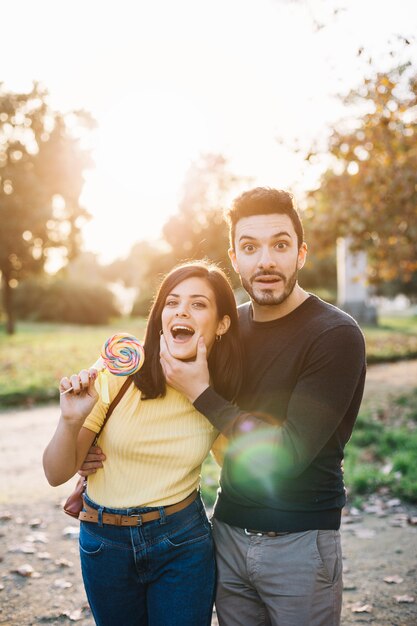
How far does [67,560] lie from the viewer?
203 inches

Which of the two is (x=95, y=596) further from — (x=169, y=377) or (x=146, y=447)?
(x=169, y=377)

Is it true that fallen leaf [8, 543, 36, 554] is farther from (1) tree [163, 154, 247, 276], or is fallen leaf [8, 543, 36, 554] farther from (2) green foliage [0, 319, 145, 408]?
(1) tree [163, 154, 247, 276]

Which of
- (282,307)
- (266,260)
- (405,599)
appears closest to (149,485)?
(282,307)

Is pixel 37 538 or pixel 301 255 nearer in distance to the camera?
pixel 301 255

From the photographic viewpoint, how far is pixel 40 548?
5.44 meters

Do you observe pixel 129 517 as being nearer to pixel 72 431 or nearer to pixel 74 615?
pixel 72 431

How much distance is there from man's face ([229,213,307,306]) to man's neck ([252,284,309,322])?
35 mm

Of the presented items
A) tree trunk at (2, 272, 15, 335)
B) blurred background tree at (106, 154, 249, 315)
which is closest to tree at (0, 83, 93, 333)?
tree trunk at (2, 272, 15, 335)

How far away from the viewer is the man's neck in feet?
9.07

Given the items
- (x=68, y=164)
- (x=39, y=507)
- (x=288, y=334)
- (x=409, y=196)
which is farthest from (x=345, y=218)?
(x=68, y=164)

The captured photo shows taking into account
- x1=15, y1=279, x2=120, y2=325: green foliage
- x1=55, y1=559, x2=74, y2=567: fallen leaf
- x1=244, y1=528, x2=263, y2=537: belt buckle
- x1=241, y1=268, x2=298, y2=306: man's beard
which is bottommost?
x1=15, y1=279, x2=120, y2=325: green foliage

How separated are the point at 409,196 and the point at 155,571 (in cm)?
751

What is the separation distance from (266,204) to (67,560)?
3.80m

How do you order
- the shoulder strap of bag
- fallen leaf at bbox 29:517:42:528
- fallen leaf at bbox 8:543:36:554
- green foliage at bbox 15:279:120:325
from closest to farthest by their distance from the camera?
the shoulder strap of bag
fallen leaf at bbox 8:543:36:554
fallen leaf at bbox 29:517:42:528
green foliage at bbox 15:279:120:325
